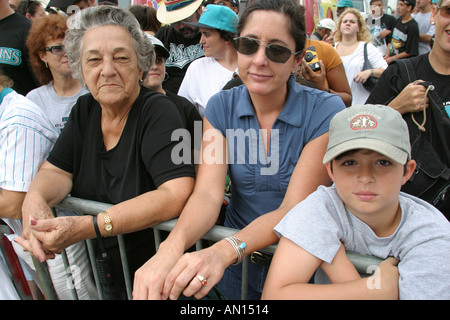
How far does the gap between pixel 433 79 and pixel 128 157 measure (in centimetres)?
193

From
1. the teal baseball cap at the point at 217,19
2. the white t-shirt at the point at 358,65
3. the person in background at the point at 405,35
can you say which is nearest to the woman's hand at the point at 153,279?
the teal baseball cap at the point at 217,19

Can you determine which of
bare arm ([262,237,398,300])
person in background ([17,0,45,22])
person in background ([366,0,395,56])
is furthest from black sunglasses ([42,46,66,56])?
person in background ([366,0,395,56])

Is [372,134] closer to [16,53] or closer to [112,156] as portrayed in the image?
[112,156]

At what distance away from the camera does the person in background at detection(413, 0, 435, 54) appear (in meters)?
6.70

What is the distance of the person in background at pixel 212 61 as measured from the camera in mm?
3229

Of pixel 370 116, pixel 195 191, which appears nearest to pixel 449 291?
pixel 370 116

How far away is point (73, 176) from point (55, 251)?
49 centimetres

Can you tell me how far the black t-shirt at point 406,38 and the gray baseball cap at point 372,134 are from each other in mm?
6227

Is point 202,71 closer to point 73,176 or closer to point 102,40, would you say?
point 102,40

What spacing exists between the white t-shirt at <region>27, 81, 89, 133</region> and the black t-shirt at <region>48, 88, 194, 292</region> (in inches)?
29.7

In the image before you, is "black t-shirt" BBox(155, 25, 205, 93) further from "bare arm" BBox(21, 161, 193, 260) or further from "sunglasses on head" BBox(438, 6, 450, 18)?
"sunglasses on head" BBox(438, 6, 450, 18)

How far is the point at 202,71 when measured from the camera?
330 cm

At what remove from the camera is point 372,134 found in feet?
4.35

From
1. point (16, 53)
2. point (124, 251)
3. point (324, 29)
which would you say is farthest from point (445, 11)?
point (324, 29)
